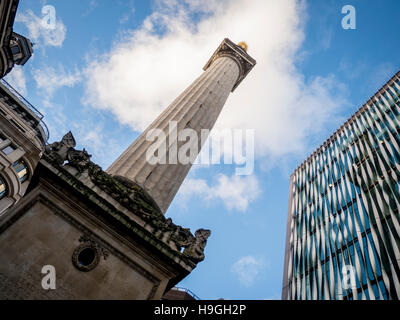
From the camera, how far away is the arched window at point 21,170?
33.8m

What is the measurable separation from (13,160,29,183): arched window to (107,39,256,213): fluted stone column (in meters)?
22.0

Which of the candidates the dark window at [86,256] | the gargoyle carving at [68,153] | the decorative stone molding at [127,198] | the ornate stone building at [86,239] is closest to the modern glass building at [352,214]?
the decorative stone molding at [127,198]

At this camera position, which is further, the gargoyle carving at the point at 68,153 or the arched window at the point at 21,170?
the arched window at the point at 21,170

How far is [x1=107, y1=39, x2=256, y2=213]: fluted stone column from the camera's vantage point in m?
15.5

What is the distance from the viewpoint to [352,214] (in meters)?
44.0

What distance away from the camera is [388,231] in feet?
118

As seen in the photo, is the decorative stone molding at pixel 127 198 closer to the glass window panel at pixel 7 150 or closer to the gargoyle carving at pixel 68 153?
the gargoyle carving at pixel 68 153

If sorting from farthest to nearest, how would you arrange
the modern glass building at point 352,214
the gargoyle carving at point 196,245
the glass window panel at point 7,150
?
the modern glass building at point 352,214 < the glass window panel at point 7,150 < the gargoyle carving at point 196,245

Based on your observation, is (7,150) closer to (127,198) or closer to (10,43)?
(10,43)

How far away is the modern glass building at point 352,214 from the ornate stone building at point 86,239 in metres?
29.6
